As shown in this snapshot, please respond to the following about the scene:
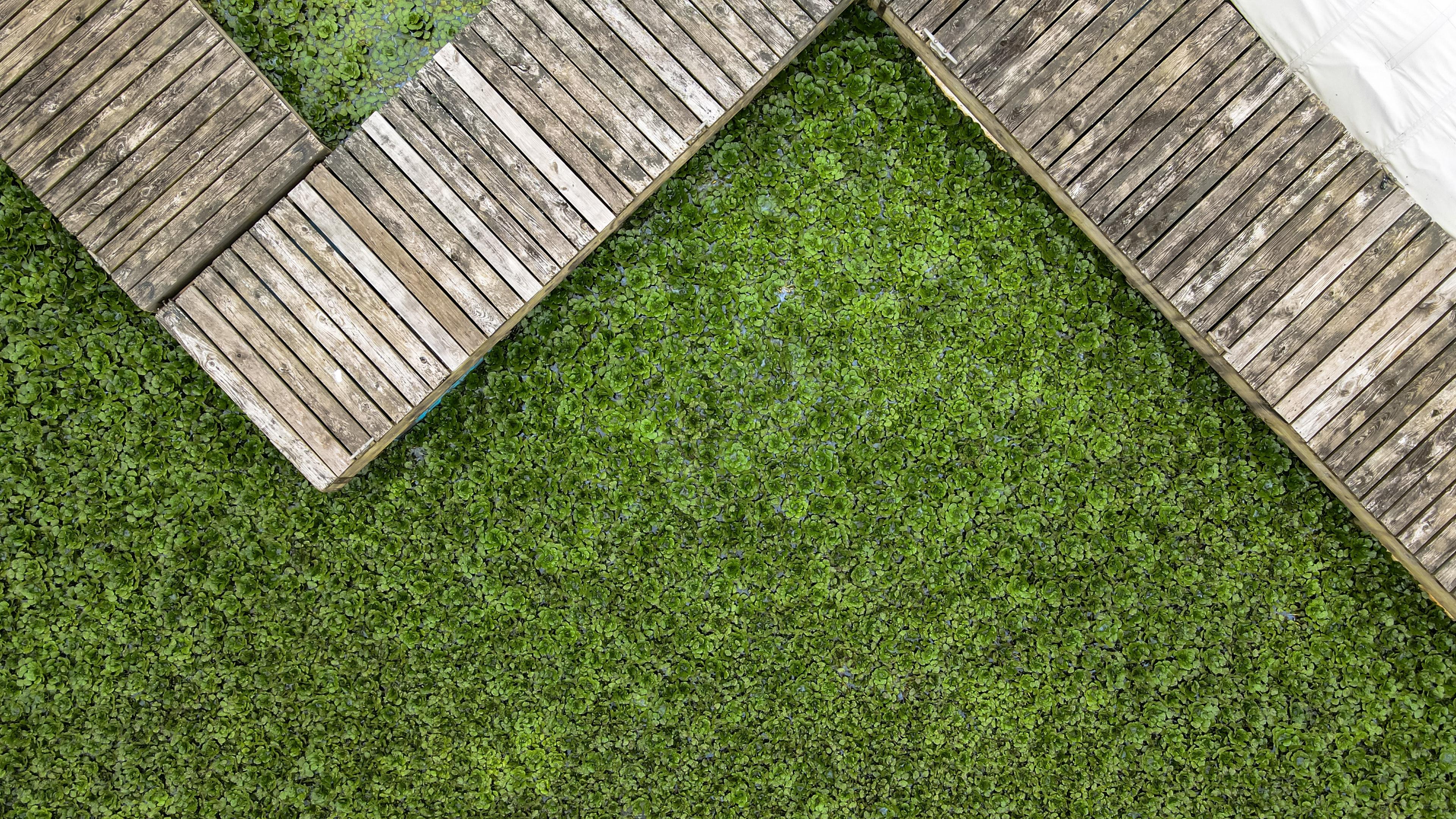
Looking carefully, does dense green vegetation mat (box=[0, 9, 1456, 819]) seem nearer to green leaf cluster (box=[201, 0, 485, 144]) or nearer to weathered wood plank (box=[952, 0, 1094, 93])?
weathered wood plank (box=[952, 0, 1094, 93])

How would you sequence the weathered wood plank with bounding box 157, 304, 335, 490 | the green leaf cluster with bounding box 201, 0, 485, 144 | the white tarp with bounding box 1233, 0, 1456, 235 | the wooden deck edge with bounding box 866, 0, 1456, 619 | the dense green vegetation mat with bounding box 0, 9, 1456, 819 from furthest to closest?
the green leaf cluster with bounding box 201, 0, 485, 144
the dense green vegetation mat with bounding box 0, 9, 1456, 819
the wooden deck edge with bounding box 866, 0, 1456, 619
the weathered wood plank with bounding box 157, 304, 335, 490
the white tarp with bounding box 1233, 0, 1456, 235

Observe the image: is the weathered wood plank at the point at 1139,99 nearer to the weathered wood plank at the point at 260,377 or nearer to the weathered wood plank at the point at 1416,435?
the weathered wood plank at the point at 1416,435

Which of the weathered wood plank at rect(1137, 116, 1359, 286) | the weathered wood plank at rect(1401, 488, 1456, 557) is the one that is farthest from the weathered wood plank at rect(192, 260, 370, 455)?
the weathered wood plank at rect(1401, 488, 1456, 557)

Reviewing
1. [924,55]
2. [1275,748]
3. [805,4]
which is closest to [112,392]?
[805,4]

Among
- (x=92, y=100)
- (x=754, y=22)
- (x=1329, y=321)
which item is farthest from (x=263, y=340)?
(x=1329, y=321)

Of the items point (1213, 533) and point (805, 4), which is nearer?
point (805, 4)

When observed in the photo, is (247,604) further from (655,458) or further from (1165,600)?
(1165,600)
